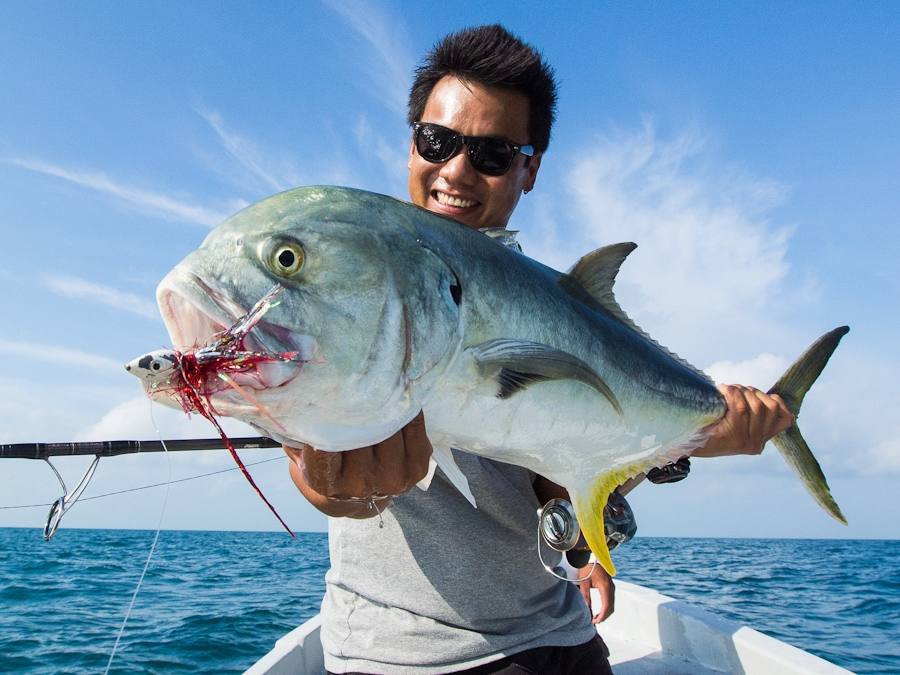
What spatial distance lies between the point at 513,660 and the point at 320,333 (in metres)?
1.60

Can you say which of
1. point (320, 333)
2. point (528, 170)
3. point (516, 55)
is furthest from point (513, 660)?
point (516, 55)

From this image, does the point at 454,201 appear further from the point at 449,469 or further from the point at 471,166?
the point at 449,469

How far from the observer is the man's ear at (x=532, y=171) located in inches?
135

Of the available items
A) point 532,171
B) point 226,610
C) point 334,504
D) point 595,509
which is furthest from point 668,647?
point 226,610

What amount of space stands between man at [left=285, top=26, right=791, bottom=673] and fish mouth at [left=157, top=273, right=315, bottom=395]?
0.45 m

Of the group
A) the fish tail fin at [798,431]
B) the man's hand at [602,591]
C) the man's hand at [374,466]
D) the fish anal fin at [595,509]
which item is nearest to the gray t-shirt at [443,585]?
the fish anal fin at [595,509]

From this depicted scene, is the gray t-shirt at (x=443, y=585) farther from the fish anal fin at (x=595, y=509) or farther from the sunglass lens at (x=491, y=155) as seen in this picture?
the sunglass lens at (x=491, y=155)

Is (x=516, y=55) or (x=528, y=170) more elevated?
(x=516, y=55)

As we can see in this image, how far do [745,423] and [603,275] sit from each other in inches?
40.0

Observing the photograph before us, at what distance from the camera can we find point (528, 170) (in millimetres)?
3373

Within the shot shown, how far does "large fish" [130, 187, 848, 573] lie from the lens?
4.76 feet

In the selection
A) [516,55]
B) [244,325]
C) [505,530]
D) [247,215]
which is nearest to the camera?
[244,325]

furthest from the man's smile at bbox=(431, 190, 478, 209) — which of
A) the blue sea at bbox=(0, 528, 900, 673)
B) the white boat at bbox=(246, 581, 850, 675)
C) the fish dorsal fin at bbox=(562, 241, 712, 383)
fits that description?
the blue sea at bbox=(0, 528, 900, 673)

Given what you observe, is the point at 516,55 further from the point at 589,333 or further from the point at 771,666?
the point at 771,666
